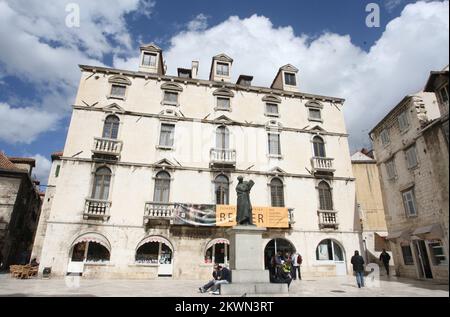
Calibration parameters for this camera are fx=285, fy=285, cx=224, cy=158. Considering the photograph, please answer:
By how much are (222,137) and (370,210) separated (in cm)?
1703

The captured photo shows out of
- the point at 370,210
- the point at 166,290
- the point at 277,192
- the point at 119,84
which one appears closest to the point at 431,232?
the point at 277,192

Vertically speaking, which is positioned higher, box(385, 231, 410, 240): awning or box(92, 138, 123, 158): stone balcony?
box(92, 138, 123, 158): stone balcony

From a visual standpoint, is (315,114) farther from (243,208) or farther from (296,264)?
(243,208)

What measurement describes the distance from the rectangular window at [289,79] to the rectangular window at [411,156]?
1071 cm

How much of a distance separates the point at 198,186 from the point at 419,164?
13.6 m

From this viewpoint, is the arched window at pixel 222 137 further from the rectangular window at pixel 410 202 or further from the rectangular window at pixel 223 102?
the rectangular window at pixel 410 202

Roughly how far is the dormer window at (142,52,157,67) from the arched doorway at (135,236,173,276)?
13568mm

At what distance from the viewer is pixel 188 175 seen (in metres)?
19.8

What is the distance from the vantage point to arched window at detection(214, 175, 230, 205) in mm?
19766

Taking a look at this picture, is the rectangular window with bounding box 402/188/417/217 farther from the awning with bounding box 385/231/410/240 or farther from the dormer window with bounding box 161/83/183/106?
the dormer window with bounding box 161/83/183/106

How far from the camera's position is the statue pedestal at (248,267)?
9930mm

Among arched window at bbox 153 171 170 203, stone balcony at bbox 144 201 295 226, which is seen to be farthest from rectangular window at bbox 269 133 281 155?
stone balcony at bbox 144 201 295 226

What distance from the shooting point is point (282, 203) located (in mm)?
20531

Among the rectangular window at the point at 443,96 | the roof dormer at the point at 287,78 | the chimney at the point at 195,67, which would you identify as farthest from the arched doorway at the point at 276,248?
the chimney at the point at 195,67
